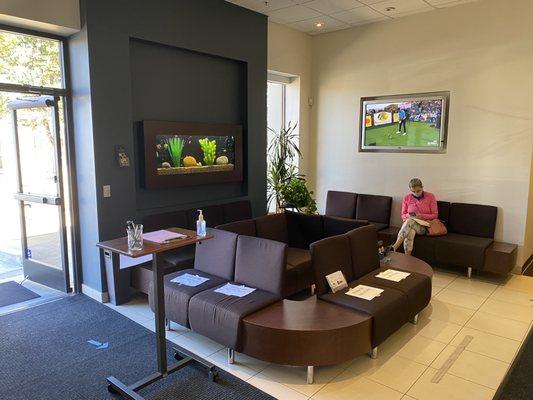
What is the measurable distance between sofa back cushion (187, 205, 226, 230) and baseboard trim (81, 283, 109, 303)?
120cm

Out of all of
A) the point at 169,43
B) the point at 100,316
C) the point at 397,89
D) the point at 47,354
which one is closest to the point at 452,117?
the point at 397,89

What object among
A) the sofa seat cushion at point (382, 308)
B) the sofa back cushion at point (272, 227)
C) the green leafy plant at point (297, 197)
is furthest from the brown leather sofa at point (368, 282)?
the green leafy plant at point (297, 197)

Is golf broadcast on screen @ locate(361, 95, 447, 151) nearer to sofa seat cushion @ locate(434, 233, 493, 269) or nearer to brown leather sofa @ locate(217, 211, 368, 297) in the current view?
sofa seat cushion @ locate(434, 233, 493, 269)

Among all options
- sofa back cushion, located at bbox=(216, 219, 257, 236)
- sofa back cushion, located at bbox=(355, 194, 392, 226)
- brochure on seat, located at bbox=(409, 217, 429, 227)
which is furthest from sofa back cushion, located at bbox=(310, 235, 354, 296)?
sofa back cushion, located at bbox=(355, 194, 392, 226)

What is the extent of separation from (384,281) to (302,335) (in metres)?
1.17

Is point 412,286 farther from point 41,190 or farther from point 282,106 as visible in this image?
point 282,106

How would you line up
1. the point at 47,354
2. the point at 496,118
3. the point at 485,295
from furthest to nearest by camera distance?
the point at 496,118
the point at 485,295
the point at 47,354

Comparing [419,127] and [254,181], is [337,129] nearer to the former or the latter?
[419,127]

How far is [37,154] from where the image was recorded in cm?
444

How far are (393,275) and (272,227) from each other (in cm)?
147

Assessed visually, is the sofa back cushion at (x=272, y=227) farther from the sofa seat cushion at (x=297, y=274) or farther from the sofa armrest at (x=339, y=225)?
the sofa armrest at (x=339, y=225)

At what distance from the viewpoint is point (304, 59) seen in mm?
6680

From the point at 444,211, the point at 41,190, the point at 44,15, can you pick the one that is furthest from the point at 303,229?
the point at 44,15

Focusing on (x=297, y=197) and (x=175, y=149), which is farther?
(x=297, y=197)
